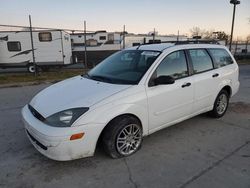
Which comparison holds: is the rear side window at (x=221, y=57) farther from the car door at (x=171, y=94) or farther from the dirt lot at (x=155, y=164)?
the dirt lot at (x=155, y=164)

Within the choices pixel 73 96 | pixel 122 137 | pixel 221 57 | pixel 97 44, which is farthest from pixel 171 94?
pixel 97 44

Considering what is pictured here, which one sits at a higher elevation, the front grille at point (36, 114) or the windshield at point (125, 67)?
the windshield at point (125, 67)

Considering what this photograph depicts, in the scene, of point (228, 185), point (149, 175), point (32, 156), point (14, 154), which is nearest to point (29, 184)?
point (32, 156)

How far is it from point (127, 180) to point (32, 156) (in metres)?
1.54

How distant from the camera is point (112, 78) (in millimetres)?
3576

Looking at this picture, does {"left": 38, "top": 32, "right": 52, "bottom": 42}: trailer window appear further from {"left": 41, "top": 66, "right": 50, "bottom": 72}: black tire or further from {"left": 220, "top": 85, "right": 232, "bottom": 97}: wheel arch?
{"left": 220, "top": 85, "right": 232, "bottom": 97}: wheel arch

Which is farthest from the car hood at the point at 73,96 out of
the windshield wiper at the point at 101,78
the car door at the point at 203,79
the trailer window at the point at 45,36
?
the trailer window at the point at 45,36

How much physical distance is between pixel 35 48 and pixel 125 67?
12353 mm

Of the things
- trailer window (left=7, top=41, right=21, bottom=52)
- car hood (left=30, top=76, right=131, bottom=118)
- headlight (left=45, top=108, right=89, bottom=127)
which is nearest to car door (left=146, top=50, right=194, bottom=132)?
car hood (left=30, top=76, right=131, bottom=118)

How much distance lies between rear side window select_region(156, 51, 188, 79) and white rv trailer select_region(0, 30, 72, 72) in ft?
40.7

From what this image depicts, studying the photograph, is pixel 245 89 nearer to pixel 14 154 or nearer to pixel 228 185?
pixel 228 185

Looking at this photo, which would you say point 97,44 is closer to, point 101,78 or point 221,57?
point 221,57

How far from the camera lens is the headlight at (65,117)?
2748mm

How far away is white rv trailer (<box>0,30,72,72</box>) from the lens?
46.8 ft
